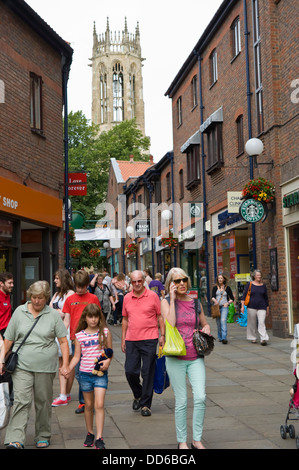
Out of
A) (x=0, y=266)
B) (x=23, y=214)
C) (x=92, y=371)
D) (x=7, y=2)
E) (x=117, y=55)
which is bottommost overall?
(x=92, y=371)

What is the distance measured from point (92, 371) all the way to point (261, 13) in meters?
14.1

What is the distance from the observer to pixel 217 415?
26.0 ft

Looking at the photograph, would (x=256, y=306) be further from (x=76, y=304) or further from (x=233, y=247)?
(x=76, y=304)

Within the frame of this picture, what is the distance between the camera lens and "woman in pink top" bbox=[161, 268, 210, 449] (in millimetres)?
6102

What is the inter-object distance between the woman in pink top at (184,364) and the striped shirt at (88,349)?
2.58 ft

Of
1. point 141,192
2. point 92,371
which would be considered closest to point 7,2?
point 92,371

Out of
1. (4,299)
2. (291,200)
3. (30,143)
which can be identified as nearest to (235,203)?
(291,200)

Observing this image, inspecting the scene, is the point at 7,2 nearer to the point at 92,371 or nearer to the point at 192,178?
the point at 92,371

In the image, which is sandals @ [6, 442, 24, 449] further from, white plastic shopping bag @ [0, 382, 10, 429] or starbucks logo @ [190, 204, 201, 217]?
starbucks logo @ [190, 204, 201, 217]

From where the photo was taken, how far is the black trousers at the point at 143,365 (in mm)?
8180

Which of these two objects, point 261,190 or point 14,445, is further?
point 261,190

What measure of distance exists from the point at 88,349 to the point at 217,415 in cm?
211

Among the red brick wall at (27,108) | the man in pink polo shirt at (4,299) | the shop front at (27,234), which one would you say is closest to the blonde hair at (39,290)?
the man in pink polo shirt at (4,299)

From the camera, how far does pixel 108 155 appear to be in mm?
63969
